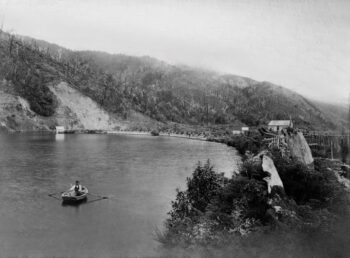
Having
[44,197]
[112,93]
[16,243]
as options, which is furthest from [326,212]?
[112,93]

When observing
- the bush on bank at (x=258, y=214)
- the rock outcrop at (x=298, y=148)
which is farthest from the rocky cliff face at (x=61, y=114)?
the bush on bank at (x=258, y=214)

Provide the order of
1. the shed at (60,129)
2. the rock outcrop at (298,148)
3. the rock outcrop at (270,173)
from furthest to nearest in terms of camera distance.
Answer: the shed at (60,129) < the rock outcrop at (298,148) < the rock outcrop at (270,173)

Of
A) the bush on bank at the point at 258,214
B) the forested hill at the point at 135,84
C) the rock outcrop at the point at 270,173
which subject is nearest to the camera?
the bush on bank at the point at 258,214

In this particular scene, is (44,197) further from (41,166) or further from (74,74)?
(74,74)

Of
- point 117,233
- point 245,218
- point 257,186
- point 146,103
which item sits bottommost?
point 117,233

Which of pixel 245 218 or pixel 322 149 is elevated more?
pixel 322 149

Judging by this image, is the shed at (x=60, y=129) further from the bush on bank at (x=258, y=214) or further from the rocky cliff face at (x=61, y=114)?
the bush on bank at (x=258, y=214)
